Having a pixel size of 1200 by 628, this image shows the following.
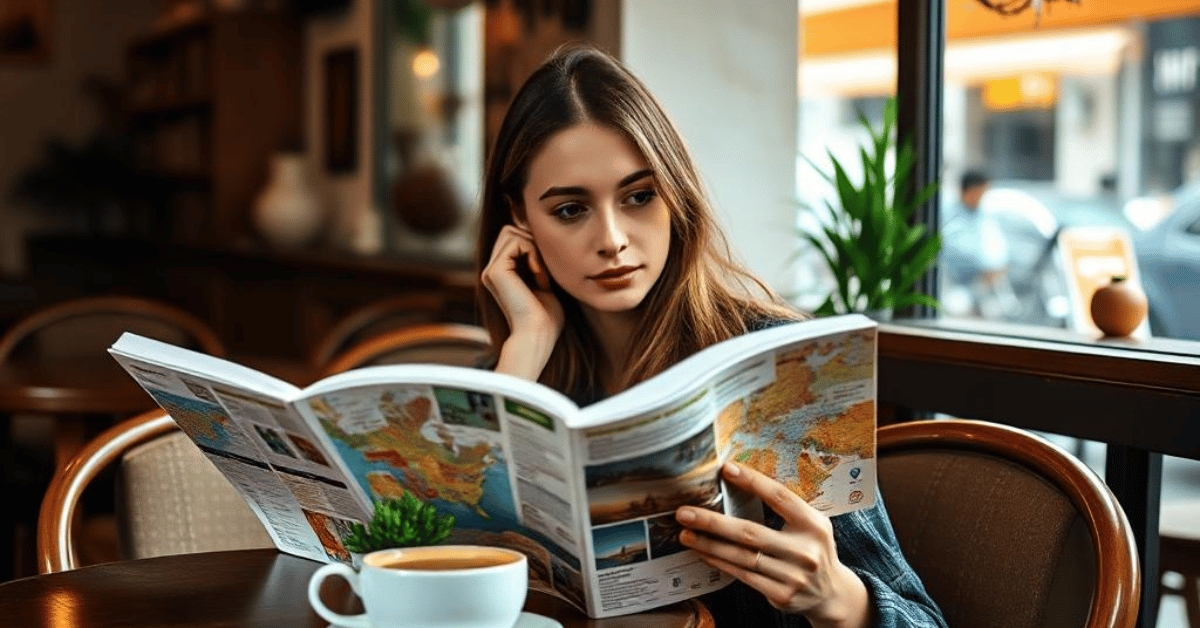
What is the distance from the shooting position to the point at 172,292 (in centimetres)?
670

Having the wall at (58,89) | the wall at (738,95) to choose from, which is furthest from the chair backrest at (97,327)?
the wall at (58,89)

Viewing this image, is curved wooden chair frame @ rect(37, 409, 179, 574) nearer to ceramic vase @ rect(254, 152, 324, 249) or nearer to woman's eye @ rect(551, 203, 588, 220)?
woman's eye @ rect(551, 203, 588, 220)

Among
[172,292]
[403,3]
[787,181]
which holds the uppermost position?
[403,3]

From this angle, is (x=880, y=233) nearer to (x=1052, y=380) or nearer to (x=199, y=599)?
(x=1052, y=380)

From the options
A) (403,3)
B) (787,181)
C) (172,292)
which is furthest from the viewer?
(172,292)

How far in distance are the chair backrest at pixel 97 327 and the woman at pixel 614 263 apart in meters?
1.77

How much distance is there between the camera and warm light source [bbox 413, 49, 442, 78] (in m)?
4.98

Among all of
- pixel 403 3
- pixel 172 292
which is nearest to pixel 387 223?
pixel 403 3

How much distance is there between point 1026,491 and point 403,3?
13.6 feet

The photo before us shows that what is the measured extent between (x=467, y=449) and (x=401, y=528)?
3.6 inches

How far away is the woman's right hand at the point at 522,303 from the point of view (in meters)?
1.57

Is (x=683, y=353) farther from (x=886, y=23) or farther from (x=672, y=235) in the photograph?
(x=886, y=23)

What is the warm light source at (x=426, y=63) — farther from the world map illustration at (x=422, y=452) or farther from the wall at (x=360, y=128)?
the world map illustration at (x=422, y=452)

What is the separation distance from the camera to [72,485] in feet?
4.88
